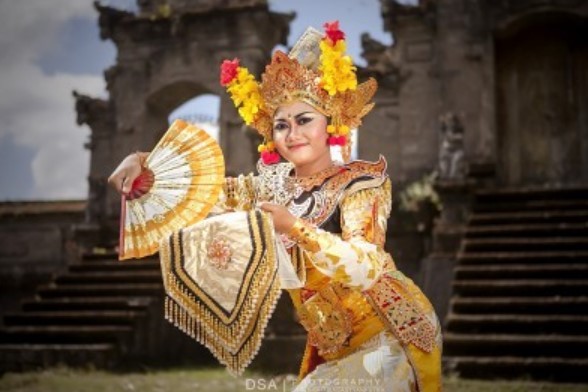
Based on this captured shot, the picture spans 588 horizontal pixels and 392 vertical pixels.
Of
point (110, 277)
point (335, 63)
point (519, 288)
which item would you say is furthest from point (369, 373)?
point (110, 277)

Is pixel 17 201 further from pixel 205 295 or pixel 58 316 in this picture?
pixel 205 295

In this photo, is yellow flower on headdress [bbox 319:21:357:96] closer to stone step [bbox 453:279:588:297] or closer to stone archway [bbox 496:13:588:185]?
stone step [bbox 453:279:588:297]

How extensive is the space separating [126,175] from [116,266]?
31.4 feet

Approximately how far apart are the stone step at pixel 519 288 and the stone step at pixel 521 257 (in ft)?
1.67

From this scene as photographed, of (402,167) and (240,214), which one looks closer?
(240,214)

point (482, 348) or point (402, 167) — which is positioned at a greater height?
point (402, 167)

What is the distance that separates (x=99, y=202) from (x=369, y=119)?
5.63 meters

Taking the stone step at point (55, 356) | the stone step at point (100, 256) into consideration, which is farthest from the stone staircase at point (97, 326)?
the stone step at point (100, 256)

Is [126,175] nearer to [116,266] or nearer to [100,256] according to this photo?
[116,266]

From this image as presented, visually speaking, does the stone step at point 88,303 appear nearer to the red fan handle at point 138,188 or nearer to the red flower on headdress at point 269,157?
the red flower on headdress at point 269,157

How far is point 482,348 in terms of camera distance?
7.94 metres

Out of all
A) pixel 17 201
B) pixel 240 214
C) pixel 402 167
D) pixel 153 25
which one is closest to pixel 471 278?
pixel 402 167

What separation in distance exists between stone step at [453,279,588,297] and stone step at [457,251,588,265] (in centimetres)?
51

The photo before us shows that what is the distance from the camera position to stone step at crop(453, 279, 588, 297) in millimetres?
8594
